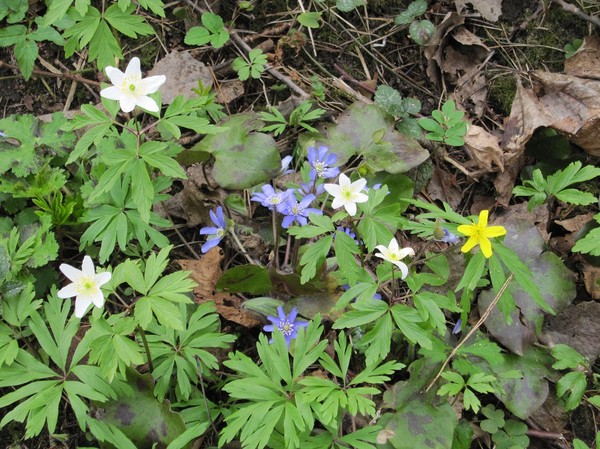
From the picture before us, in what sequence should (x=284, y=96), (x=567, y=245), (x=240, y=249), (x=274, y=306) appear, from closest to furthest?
(x=274, y=306)
(x=240, y=249)
(x=567, y=245)
(x=284, y=96)

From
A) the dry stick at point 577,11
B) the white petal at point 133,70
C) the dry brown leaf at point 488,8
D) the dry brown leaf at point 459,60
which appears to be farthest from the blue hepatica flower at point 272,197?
the dry stick at point 577,11

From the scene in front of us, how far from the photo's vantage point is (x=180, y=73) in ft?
10.6

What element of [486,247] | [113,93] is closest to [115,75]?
[113,93]

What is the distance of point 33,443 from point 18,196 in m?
1.01

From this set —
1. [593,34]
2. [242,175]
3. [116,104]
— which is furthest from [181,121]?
[593,34]

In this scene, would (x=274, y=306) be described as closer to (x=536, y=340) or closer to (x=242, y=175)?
(x=242, y=175)

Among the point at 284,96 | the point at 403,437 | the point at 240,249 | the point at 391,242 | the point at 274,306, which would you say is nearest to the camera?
the point at 391,242

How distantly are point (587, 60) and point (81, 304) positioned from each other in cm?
286

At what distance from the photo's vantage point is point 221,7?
3395mm

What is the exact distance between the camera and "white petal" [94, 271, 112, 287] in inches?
78.3

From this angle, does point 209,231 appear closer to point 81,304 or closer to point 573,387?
point 81,304

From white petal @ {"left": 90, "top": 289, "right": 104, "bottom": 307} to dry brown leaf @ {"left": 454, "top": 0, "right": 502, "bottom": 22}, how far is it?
2.55 metres

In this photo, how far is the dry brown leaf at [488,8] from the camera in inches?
135

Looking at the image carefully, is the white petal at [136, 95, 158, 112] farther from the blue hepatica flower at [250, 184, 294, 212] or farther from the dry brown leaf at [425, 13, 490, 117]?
the dry brown leaf at [425, 13, 490, 117]
